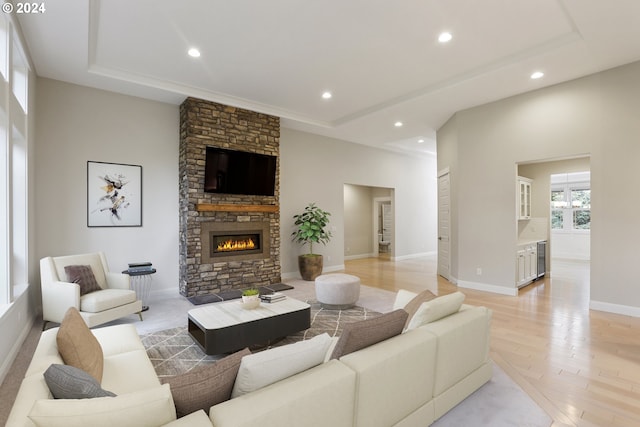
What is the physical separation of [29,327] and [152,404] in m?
4.10

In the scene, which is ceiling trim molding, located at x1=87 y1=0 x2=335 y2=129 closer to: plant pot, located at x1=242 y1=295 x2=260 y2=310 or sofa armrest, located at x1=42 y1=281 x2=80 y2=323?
sofa armrest, located at x1=42 y1=281 x2=80 y2=323

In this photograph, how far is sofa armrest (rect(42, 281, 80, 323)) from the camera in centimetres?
Answer: 365

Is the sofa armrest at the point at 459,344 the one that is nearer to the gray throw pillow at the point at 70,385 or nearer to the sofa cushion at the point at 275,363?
the sofa cushion at the point at 275,363

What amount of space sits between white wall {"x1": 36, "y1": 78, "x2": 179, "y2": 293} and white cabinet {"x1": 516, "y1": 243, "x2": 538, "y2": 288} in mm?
6107

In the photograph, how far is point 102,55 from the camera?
13.6ft

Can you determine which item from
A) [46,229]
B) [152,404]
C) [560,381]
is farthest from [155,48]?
[560,381]

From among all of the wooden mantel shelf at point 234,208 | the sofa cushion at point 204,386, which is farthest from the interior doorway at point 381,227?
the sofa cushion at point 204,386

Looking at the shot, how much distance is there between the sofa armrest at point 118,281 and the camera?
4328 mm

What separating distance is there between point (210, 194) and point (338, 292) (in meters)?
2.83

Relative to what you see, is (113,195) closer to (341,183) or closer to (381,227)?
(341,183)

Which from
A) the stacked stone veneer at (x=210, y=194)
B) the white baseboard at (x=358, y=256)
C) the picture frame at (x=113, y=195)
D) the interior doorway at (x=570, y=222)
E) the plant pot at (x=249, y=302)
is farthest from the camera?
the white baseboard at (x=358, y=256)

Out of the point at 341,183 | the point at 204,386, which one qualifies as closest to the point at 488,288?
the point at 341,183

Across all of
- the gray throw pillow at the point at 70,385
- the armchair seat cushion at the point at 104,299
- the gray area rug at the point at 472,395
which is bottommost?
the gray area rug at the point at 472,395

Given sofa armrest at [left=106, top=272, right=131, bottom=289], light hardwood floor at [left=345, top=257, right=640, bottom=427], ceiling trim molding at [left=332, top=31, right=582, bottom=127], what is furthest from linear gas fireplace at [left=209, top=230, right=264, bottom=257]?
ceiling trim molding at [left=332, top=31, right=582, bottom=127]
